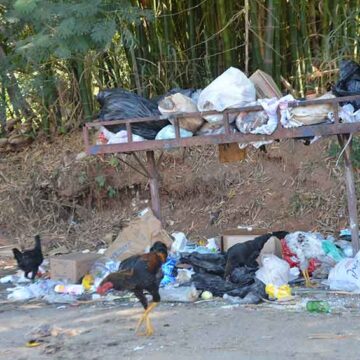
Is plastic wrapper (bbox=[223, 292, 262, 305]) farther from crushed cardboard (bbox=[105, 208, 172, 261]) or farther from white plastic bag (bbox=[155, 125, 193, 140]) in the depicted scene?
white plastic bag (bbox=[155, 125, 193, 140])

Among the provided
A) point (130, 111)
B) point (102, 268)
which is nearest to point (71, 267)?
point (102, 268)

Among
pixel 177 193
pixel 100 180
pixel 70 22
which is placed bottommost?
pixel 177 193

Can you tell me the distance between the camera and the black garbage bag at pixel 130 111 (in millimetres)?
7852

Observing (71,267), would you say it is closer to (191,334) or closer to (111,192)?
(191,334)

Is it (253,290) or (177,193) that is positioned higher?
(177,193)

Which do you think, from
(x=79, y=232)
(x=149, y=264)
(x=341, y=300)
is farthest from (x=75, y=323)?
(x=79, y=232)

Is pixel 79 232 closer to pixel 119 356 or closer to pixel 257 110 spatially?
A: pixel 257 110

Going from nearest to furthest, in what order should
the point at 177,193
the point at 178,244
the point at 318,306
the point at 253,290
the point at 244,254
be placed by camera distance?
the point at 318,306, the point at 253,290, the point at 244,254, the point at 178,244, the point at 177,193

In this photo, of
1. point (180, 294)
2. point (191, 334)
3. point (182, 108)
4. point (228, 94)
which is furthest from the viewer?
point (182, 108)

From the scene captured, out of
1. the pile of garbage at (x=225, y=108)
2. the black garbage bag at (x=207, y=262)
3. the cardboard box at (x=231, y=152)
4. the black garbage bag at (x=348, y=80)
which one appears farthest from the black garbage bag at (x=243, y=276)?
the black garbage bag at (x=348, y=80)

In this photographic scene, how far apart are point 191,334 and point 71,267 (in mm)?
2796

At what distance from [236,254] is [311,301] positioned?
4.24ft

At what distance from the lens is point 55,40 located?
812 cm

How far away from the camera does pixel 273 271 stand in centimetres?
723
